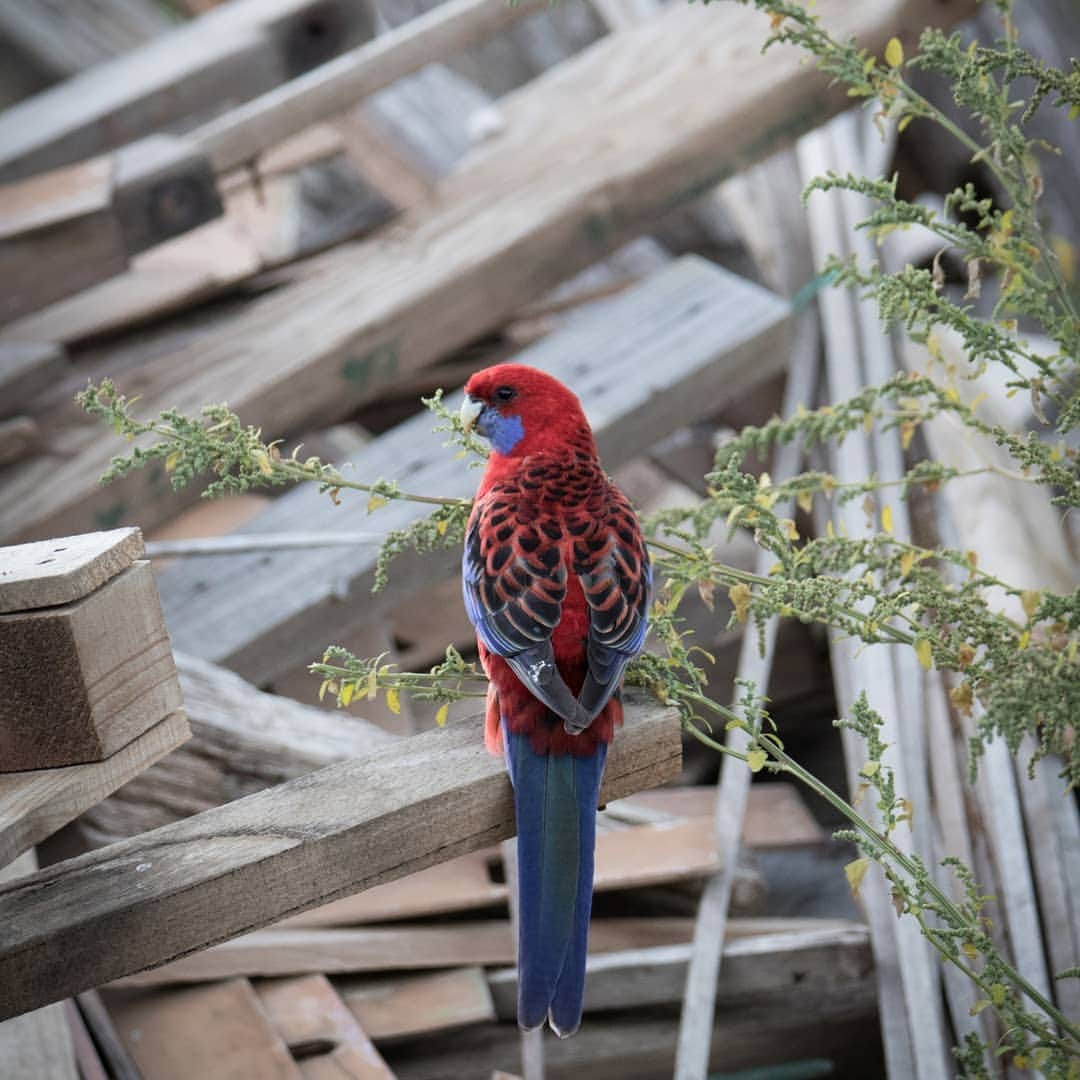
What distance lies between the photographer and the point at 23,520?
9.46 feet

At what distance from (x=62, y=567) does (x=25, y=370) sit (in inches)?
88.5

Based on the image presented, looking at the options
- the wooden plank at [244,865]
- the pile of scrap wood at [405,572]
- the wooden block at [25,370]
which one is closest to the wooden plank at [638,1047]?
the pile of scrap wood at [405,572]

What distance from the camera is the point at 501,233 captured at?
3271 millimetres

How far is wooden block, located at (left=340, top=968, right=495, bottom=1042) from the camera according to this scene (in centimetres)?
233

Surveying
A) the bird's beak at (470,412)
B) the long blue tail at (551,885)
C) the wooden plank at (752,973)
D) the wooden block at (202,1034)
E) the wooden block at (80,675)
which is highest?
the bird's beak at (470,412)

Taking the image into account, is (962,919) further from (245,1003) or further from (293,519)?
(293,519)

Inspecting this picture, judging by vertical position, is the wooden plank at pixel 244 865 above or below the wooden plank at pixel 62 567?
below

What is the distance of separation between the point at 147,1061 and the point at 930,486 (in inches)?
57.9

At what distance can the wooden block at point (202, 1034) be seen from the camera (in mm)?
2129

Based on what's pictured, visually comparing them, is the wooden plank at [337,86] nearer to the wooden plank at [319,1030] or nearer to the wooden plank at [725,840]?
the wooden plank at [725,840]

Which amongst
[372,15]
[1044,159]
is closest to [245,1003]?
[372,15]

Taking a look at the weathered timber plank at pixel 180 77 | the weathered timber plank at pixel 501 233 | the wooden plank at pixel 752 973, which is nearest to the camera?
the wooden plank at pixel 752 973

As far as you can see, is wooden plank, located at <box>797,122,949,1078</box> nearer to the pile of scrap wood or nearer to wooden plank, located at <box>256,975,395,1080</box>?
the pile of scrap wood

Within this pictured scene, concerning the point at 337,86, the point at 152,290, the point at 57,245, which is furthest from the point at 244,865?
the point at 152,290
